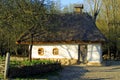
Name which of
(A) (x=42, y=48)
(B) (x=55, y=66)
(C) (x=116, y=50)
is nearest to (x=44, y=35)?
(A) (x=42, y=48)

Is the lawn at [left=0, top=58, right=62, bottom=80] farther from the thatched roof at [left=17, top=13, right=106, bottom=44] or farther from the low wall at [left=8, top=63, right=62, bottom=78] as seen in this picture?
the thatched roof at [left=17, top=13, right=106, bottom=44]

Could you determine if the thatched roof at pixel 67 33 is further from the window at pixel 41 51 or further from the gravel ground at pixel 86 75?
the gravel ground at pixel 86 75

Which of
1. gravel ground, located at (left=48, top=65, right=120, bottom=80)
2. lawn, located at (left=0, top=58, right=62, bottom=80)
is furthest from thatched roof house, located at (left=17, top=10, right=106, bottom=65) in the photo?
lawn, located at (left=0, top=58, right=62, bottom=80)

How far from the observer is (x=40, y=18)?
34.3m

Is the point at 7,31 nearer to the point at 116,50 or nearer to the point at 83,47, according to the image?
the point at 83,47

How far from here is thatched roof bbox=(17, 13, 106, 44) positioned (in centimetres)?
4231

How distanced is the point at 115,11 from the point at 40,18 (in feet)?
92.3

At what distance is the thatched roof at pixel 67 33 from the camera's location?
42.3m

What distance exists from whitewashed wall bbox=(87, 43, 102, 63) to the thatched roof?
1.09 meters

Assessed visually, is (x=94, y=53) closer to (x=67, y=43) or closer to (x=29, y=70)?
(x=67, y=43)

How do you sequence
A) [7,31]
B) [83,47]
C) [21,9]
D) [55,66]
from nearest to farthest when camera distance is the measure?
1. [55,66]
2. [21,9]
3. [7,31]
4. [83,47]

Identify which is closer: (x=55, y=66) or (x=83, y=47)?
(x=55, y=66)

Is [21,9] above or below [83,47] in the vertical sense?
above

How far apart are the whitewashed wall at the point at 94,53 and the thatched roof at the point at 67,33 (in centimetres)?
109
